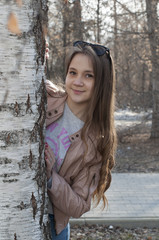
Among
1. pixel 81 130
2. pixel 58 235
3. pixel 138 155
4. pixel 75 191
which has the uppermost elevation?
pixel 81 130

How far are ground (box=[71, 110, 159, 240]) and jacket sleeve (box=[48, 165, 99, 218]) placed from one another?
2675 millimetres

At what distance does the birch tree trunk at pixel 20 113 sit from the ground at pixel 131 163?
3135mm

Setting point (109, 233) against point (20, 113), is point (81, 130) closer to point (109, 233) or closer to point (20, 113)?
point (20, 113)

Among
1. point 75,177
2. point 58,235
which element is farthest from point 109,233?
point 75,177

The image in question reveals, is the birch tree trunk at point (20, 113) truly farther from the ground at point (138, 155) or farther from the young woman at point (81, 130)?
the ground at point (138, 155)

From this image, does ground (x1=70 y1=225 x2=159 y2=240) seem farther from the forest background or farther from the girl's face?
the forest background

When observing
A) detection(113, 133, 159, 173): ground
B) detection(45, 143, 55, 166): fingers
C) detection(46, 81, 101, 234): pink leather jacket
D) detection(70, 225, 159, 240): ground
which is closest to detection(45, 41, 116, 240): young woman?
detection(46, 81, 101, 234): pink leather jacket

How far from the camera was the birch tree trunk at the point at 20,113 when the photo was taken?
5.29 ft

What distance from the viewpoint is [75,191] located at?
2.15 metres

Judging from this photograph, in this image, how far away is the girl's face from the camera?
2.21 m

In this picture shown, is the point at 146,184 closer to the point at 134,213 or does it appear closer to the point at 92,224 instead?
the point at 134,213

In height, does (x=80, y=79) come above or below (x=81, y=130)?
above

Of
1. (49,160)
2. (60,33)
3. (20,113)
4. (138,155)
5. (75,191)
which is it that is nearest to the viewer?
(20,113)

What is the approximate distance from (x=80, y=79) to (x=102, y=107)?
23cm
